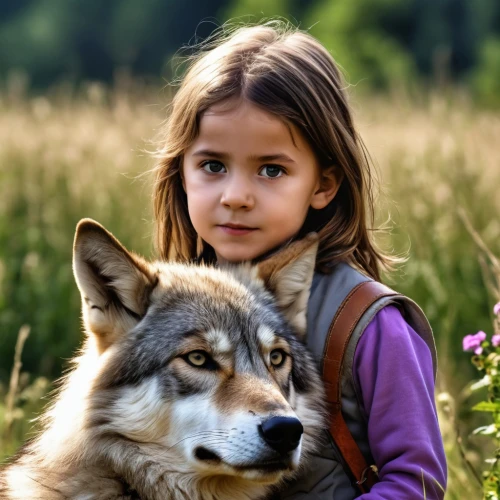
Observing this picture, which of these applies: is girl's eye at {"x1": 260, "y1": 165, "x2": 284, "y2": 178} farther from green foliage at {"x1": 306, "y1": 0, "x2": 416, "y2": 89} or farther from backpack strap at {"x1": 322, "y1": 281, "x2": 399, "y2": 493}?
green foliage at {"x1": 306, "y1": 0, "x2": 416, "y2": 89}

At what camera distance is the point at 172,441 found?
2.97 meters

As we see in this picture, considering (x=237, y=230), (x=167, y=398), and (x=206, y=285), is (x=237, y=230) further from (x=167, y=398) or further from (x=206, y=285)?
(x=167, y=398)

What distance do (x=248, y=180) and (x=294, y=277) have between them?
44cm

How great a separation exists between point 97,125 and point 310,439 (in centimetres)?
730

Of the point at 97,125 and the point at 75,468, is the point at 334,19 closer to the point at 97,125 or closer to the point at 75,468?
the point at 97,125

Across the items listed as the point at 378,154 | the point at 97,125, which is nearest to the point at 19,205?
the point at 97,125

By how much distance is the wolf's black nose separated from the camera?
8.98ft

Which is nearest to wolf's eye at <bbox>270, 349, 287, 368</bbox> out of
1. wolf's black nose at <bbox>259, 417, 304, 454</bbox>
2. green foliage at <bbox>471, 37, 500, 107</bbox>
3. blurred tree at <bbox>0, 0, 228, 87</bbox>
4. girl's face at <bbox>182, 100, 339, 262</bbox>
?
wolf's black nose at <bbox>259, 417, 304, 454</bbox>

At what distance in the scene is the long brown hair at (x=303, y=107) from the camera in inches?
141

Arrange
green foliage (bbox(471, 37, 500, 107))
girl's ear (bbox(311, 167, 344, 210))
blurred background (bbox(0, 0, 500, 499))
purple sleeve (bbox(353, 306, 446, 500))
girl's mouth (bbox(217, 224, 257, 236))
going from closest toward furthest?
purple sleeve (bbox(353, 306, 446, 500))
girl's mouth (bbox(217, 224, 257, 236))
girl's ear (bbox(311, 167, 344, 210))
blurred background (bbox(0, 0, 500, 499))
green foliage (bbox(471, 37, 500, 107))

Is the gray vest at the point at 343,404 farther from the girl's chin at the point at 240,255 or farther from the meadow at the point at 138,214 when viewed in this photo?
the meadow at the point at 138,214

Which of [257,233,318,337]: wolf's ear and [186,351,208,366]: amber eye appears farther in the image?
[257,233,318,337]: wolf's ear


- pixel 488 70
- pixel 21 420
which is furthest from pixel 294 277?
pixel 488 70

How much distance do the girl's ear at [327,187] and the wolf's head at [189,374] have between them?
608mm
